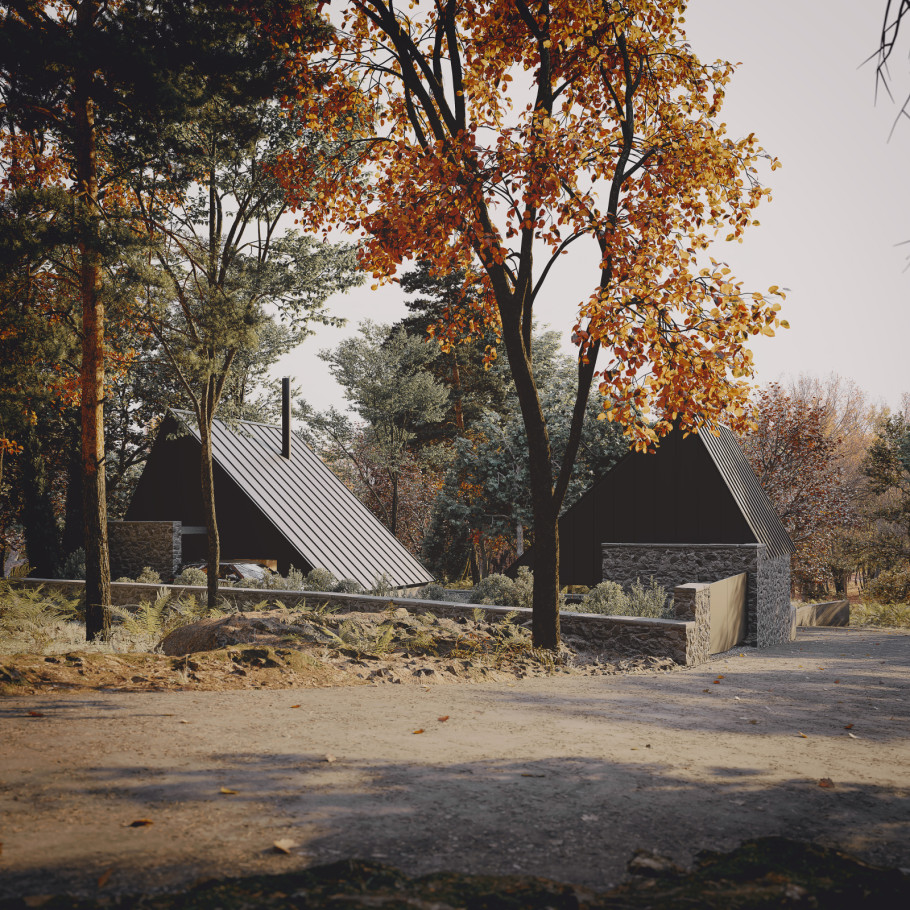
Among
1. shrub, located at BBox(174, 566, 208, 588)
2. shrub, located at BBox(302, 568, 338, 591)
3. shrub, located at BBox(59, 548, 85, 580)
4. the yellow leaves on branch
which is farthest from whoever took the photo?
shrub, located at BBox(59, 548, 85, 580)

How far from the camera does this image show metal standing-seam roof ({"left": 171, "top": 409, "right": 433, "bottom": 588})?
68.5 ft

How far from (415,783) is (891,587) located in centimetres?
3318

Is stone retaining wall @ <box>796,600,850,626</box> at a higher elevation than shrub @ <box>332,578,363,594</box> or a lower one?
lower

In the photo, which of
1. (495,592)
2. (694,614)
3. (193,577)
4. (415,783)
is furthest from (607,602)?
(193,577)

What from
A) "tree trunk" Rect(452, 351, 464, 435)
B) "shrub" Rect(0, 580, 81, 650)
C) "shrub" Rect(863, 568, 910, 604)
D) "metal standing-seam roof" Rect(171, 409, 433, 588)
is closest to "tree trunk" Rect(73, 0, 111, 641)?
"shrub" Rect(0, 580, 81, 650)

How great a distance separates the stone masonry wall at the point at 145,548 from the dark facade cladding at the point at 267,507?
683 millimetres

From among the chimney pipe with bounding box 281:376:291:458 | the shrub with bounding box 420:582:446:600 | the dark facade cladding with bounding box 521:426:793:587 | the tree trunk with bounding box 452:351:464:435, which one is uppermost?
the tree trunk with bounding box 452:351:464:435

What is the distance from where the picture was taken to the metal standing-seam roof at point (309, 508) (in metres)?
20.9

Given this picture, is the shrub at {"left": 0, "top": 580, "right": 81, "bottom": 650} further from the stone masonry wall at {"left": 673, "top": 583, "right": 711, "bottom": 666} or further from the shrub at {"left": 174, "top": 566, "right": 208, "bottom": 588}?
the stone masonry wall at {"left": 673, "top": 583, "right": 711, "bottom": 666}

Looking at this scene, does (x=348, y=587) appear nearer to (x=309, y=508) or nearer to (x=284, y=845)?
(x=309, y=508)

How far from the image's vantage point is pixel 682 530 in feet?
62.2

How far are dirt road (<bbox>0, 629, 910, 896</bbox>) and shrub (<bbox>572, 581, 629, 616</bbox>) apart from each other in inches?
250

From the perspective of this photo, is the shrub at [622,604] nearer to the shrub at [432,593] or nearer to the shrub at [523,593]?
the shrub at [523,593]

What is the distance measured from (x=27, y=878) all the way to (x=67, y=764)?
1557mm
